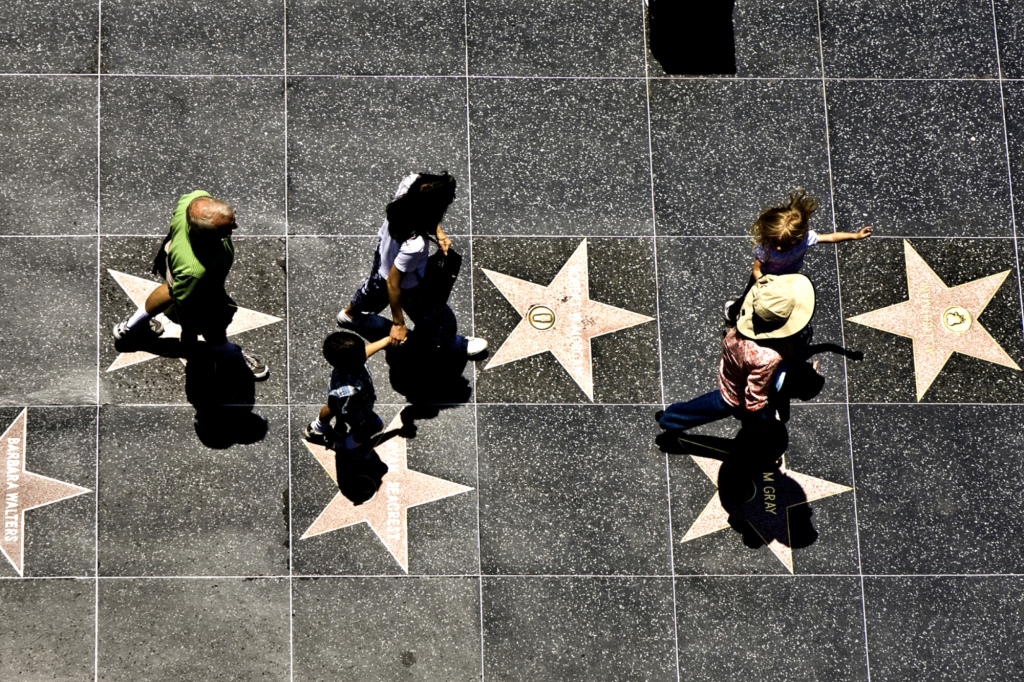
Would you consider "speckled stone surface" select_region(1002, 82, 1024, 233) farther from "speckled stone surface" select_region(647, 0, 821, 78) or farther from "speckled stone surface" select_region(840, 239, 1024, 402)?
"speckled stone surface" select_region(647, 0, 821, 78)

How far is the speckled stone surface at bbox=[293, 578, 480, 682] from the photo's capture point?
6008 millimetres

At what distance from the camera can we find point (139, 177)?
6336 mm

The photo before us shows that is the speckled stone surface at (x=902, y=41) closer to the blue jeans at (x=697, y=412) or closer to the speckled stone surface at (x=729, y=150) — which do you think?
the speckled stone surface at (x=729, y=150)

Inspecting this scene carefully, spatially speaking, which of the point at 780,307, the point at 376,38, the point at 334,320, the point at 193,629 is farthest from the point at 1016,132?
the point at 193,629

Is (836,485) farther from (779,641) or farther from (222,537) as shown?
(222,537)

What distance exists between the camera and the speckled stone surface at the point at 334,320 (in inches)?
→ 245

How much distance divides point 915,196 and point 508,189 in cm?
311

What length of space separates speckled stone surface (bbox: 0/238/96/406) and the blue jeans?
4.11 metres

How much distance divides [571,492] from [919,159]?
12.1 ft

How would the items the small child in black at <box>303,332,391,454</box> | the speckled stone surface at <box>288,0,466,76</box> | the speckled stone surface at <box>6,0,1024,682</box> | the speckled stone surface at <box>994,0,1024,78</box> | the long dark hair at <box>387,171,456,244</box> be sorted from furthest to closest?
the speckled stone surface at <box>994,0,1024,78</box>
the speckled stone surface at <box>288,0,466,76</box>
the speckled stone surface at <box>6,0,1024,682</box>
the small child in black at <box>303,332,391,454</box>
the long dark hair at <box>387,171,456,244</box>

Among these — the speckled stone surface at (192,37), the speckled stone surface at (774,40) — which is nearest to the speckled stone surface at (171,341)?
the speckled stone surface at (192,37)

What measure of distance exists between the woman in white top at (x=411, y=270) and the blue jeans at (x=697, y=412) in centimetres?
142

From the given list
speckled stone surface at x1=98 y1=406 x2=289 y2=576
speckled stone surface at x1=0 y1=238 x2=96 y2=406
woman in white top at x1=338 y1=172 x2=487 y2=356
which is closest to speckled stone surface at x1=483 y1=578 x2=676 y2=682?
speckled stone surface at x1=98 y1=406 x2=289 y2=576

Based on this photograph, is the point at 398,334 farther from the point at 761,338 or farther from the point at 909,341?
the point at 909,341
